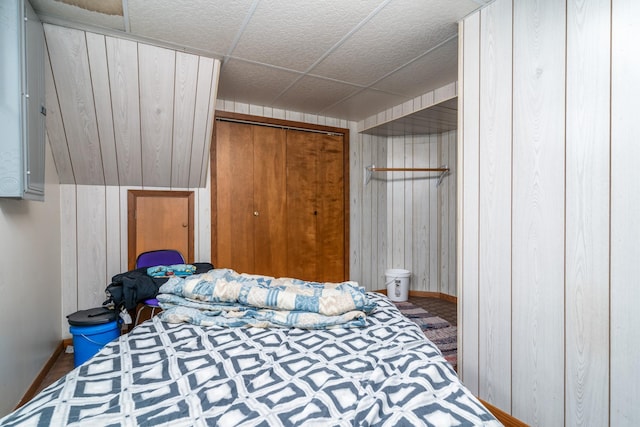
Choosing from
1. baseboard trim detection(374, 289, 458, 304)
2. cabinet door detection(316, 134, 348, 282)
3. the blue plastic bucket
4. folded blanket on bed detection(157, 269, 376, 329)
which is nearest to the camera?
folded blanket on bed detection(157, 269, 376, 329)

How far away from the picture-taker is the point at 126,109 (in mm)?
2447

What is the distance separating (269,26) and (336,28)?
429 mm

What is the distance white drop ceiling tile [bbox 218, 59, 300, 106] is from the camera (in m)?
2.57

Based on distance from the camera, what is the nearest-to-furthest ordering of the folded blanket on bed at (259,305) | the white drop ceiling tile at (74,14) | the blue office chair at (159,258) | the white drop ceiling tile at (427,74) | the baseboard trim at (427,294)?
the folded blanket on bed at (259,305) < the white drop ceiling tile at (74,14) < the white drop ceiling tile at (427,74) < the blue office chair at (159,258) < the baseboard trim at (427,294)

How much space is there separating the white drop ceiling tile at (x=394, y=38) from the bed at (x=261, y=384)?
1.80 meters

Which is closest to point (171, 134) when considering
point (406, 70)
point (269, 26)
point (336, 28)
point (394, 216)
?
point (269, 26)

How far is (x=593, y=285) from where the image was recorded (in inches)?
52.9

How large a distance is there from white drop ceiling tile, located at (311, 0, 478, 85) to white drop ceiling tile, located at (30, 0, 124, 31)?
55.3 inches

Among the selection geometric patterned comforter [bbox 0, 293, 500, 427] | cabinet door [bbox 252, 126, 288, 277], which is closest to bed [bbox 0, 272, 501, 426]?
geometric patterned comforter [bbox 0, 293, 500, 427]

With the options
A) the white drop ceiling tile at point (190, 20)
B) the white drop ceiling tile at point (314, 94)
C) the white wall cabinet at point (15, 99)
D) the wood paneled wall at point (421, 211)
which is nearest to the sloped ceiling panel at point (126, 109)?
the white drop ceiling tile at point (190, 20)

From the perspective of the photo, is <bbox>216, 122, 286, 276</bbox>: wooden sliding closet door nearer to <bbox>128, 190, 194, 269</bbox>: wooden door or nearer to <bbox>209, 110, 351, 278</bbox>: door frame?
<bbox>209, 110, 351, 278</bbox>: door frame

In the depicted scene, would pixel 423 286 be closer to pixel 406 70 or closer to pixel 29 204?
pixel 406 70

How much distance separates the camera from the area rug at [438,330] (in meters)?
2.45

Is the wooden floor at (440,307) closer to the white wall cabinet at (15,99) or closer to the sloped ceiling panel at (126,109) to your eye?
the sloped ceiling panel at (126,109)
